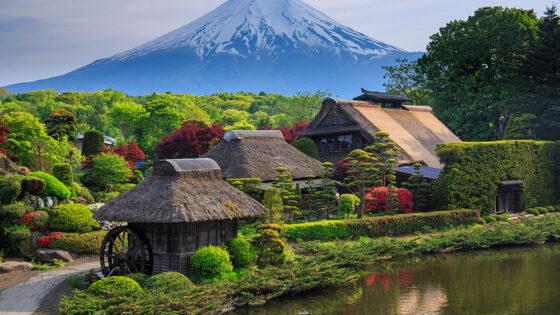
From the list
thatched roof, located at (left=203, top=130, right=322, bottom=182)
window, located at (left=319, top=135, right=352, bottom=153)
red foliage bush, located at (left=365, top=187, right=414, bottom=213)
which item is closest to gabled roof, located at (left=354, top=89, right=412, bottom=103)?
window, located at (left=319, top=135, right=352, bottom=153)

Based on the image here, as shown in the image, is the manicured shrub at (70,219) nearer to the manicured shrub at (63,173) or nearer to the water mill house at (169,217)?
the water mill house at (169,217)

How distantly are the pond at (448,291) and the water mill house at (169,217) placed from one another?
4.04 meters

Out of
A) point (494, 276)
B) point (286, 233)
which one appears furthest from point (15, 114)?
point (494, 276)

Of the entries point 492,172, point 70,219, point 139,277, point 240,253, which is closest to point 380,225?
point 240,253

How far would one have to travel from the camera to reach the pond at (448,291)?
21.2m

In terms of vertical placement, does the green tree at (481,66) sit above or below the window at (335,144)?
above

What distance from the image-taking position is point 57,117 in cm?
5022

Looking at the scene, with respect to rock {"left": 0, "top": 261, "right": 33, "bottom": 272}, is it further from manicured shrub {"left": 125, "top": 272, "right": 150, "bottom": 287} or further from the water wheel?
manicured shrub {"left": 125, "top": 272, "right": 150, "bottom": 287}

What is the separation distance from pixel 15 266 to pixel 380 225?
17660mm

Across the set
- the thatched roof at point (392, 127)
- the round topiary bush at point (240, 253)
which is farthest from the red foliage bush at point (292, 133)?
the round topiary bush at point (240, 253)

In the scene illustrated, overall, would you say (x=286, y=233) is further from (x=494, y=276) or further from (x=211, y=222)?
(x=494, y=276)

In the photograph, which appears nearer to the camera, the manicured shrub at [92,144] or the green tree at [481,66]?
the manicured shrub at [92,144]

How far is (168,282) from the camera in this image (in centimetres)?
2125

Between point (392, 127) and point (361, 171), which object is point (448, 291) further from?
point (392, 127)
